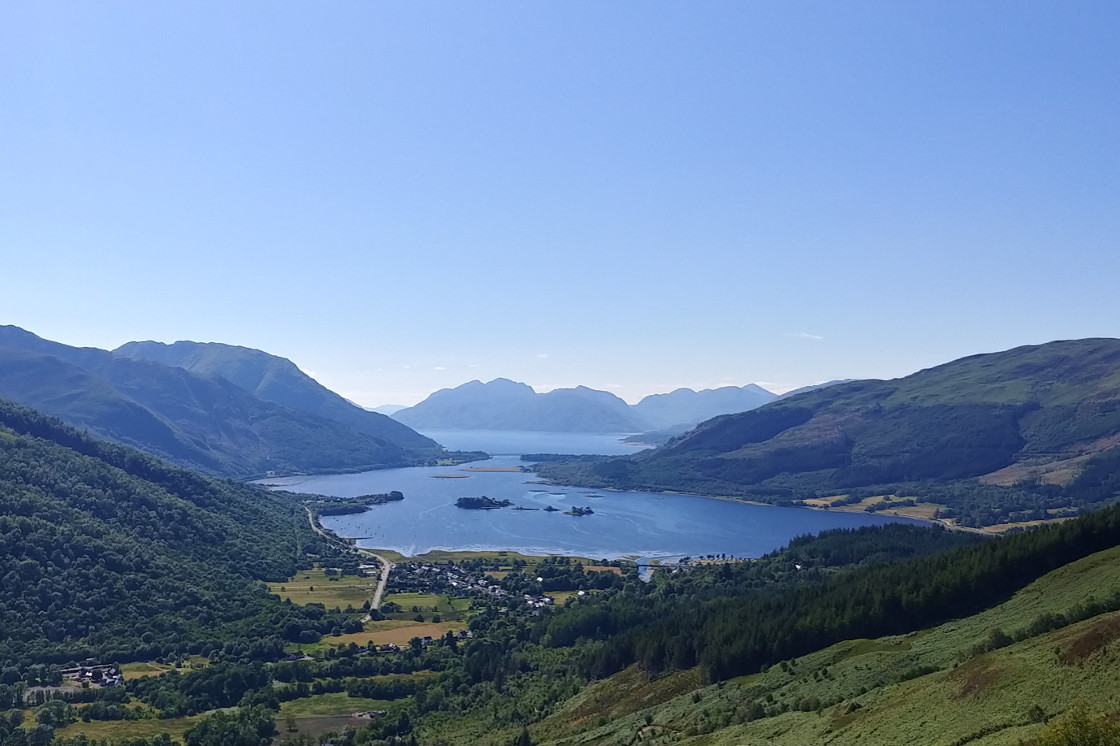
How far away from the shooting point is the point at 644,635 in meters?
103

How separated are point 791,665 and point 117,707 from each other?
84654 mm

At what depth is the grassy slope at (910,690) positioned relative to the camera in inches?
1692

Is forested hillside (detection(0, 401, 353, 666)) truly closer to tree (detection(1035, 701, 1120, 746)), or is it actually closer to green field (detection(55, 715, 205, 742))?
green field (detection(55, 715, 205, 742))

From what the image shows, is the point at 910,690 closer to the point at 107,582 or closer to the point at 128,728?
the point at 128,728

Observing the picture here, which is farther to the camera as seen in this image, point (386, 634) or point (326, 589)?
point (326, 589)

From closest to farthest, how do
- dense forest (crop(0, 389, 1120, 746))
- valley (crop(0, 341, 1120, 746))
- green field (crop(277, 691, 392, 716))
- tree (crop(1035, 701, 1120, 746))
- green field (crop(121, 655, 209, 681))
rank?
1. tree (crop(1035, 701, 1120, 746))
2. valley (crop(0, 341, 1120, 746))
3. dense forest (crop(0, 389, 1120, 746))
4. green field (crop(277, 691, 392, 716))
5. green field (crop(121, 655, 209, 681))

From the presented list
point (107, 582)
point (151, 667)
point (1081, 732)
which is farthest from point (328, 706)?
point (1081, 732)

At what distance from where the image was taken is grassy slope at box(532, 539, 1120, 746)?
42969 mm

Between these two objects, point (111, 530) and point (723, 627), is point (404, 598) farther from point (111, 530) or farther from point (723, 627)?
point (723, 627)

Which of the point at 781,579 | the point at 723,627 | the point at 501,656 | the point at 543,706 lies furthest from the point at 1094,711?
the point at 781,579

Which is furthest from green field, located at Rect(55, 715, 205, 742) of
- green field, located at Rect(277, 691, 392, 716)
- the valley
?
green field, located at Rect(277, 691, 392, 716)

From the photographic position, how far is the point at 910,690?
52.4 metres

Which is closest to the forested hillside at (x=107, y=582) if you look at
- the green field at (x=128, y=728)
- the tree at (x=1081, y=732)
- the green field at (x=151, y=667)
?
the green field at (x=151, y=667)

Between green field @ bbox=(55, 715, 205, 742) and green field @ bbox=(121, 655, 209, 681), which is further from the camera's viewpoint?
green field @ bbox=(121, 655, 209, 681)
